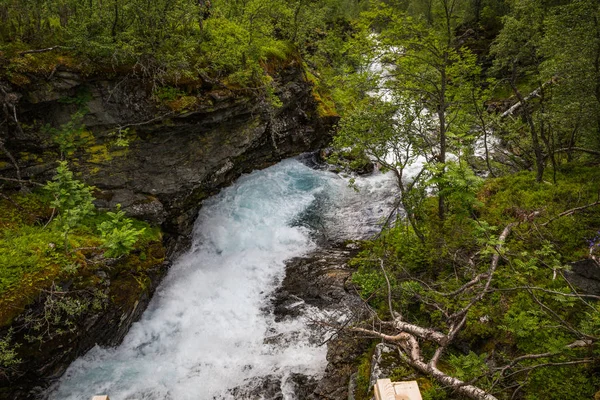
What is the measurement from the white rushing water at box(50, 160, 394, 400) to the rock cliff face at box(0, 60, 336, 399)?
0.53 metres

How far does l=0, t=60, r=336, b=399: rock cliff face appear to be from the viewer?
7.20m

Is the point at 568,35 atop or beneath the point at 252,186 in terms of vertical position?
atop

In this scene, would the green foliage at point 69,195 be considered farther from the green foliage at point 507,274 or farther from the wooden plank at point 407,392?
the wooden plank at point 407,392

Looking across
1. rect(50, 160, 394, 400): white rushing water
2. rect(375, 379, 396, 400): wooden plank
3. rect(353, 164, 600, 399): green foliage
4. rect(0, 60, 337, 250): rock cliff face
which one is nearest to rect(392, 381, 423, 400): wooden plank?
rect(375, 379, 396, 400): wooden plank

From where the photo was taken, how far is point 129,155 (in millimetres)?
9477

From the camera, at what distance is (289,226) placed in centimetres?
1245

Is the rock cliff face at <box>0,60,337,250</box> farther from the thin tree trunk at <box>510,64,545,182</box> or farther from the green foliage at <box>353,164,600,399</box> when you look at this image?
the thin tree trunk at <box>510,64,545,182</box>

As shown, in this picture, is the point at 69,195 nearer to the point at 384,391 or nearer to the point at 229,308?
the point at 229,308

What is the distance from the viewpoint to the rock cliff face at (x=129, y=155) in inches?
283

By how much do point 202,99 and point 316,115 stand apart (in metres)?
7.28

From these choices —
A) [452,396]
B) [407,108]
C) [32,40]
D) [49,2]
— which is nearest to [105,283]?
[32,40]

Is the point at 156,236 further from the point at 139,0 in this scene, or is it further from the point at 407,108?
the point at 407,108

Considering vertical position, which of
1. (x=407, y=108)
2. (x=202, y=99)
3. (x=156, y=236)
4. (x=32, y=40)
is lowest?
(x=156, y=236)

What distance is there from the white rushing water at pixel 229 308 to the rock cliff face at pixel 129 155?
0.53m
